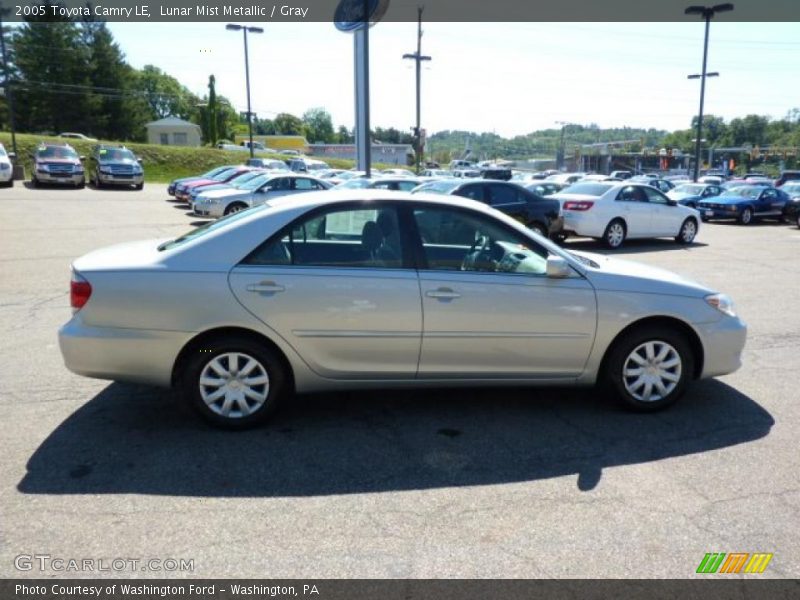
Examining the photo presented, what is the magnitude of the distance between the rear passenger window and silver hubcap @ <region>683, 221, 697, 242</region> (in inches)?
543

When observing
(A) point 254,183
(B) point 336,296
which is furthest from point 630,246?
(B) point 336,296

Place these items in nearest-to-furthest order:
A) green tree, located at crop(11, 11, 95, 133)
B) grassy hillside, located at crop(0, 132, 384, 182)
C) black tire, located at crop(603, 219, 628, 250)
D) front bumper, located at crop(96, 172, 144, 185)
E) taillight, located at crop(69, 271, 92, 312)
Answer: taillight, located at crop(69, 271, 92, 312), black tire, located at crop(603, 219, 628, 250), front bumper, located at crop(96, 172, 144, 185), grassy hillside, located at crop(0, 132, 384, 182), green tree, located at crop(11, 11, 95, 133)

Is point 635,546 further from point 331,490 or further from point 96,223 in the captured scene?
point 96,223

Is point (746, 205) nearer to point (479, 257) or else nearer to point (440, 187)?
point (440, 187)

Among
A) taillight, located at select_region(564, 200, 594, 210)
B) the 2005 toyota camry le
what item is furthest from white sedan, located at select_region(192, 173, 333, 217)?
the 2005 toyota camry le

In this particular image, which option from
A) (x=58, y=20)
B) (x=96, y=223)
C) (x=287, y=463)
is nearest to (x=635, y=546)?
(x=287, y=463)

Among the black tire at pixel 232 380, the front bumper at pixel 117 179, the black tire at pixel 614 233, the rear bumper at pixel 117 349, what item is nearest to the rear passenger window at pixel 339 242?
the black tire at pixel 232 380

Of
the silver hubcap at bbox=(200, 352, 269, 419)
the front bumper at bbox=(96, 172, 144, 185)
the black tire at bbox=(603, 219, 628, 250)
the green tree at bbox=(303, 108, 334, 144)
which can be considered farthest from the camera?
the green tree at bbox=(303, 108, 334, 144)

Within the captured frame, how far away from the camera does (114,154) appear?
29859 millimetres

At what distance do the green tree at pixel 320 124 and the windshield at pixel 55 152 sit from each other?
129m

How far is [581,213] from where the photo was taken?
14719 mm

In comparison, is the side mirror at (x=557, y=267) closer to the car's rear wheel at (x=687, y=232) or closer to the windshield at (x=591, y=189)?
the windshield at (x=591, y=189)

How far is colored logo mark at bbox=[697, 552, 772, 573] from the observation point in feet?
9.61

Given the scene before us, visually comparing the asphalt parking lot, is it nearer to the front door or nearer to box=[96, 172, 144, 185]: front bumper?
the front door
